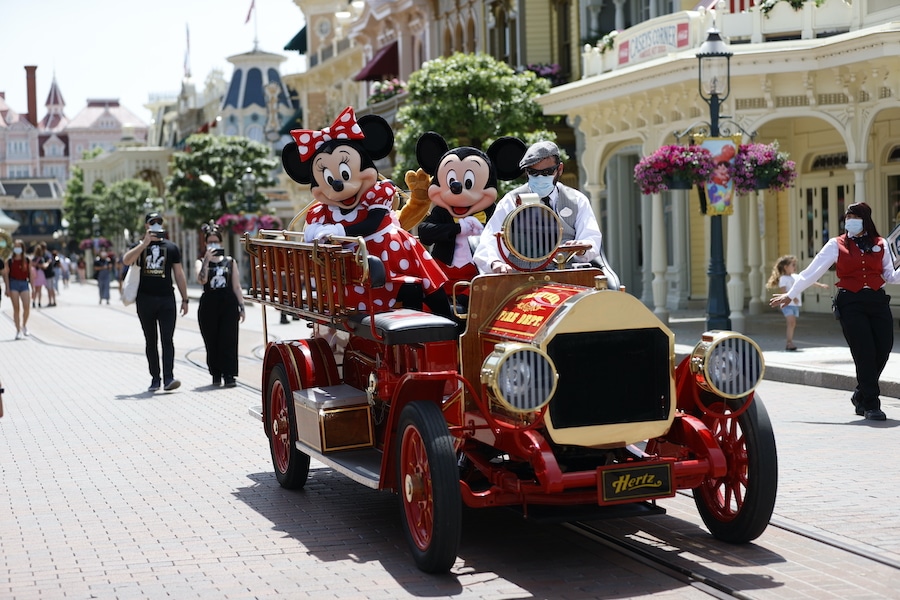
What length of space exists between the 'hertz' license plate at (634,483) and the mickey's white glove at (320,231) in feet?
8.83

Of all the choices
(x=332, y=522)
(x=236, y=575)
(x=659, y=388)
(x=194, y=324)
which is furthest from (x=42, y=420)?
(x=194, y=324)

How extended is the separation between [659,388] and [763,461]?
24.1 inches

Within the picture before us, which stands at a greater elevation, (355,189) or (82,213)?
(82,213)

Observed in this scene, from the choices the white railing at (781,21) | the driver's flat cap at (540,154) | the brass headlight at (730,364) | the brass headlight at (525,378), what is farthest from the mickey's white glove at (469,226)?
the white railing at (781,21)

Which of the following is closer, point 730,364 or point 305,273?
point 730,364

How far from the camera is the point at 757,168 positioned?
18.4 metres

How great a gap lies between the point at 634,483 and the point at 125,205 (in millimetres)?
94196

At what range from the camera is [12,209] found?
160 m

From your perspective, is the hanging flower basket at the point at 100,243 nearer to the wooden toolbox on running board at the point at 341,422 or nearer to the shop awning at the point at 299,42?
the shop awning at the point at 299,42

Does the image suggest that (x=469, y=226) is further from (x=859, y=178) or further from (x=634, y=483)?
(x=859, y=178)

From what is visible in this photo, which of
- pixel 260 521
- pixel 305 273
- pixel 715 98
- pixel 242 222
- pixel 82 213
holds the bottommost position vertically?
pixel 260 521

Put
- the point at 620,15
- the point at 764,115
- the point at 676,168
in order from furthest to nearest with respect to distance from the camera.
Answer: the point at 620,15 < the point at 764,115 < the point at 676,168

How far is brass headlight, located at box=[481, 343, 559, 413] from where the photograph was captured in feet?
20.4

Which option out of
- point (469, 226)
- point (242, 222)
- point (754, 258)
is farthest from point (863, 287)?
point (242, 222)
